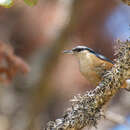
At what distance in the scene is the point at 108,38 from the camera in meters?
5.56

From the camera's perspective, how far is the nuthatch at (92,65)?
2.91m

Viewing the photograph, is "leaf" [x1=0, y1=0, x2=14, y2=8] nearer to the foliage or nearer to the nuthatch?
the foliage

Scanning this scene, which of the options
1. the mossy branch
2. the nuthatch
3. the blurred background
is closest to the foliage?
the mossy branch

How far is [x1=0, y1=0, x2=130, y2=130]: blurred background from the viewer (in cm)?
512

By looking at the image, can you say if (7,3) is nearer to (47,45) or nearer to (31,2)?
(31,2)

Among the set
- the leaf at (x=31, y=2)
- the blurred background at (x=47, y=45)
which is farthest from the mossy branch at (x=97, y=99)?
the blurred background at (x=47, y=45)

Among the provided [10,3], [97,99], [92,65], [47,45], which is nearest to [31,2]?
[10,3]

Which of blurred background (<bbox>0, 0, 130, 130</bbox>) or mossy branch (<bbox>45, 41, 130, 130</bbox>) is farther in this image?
blurred background (<bbox>0, 0, 130, 130</bbox>)

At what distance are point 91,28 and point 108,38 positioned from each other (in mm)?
482

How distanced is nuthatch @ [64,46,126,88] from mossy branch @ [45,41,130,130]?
771 millimetres

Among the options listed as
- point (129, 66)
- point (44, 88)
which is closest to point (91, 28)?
point (44, 88)

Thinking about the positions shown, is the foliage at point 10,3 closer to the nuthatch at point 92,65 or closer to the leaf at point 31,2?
the leaf at point 31,2

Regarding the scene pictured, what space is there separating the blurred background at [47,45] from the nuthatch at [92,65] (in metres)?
1.55

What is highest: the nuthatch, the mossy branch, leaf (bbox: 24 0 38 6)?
the nuthatch
